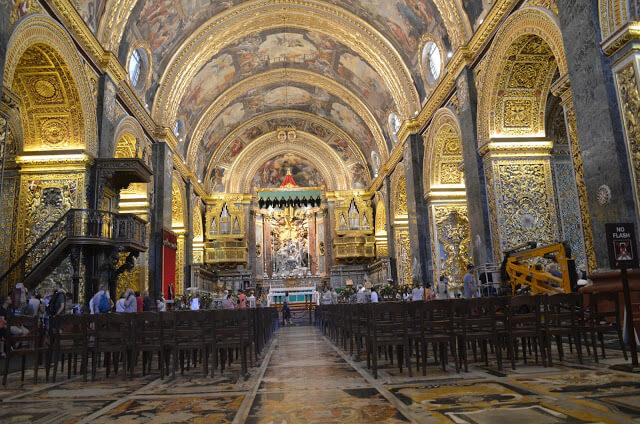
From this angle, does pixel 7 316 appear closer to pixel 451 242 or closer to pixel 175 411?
pixel 175 411

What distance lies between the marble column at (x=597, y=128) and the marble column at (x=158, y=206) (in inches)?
527

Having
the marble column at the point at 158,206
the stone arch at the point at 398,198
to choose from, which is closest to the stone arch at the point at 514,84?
the stone arch at the point at 398,198

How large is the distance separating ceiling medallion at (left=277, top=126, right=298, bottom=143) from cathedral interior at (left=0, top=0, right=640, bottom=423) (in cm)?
75

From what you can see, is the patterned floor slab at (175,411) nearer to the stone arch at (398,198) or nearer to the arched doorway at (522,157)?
the arched doorway at (522,157)

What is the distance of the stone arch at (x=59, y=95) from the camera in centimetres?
1033

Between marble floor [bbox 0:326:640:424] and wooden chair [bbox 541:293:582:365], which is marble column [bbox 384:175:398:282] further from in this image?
marble floor [bbox 0:326:640:424]

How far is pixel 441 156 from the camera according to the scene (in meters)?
16.5

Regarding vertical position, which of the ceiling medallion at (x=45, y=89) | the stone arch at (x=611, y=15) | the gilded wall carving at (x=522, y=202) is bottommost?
the gilded wall carving at (x=522, y=202)

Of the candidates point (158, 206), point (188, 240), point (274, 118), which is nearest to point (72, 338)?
point (158, 206)

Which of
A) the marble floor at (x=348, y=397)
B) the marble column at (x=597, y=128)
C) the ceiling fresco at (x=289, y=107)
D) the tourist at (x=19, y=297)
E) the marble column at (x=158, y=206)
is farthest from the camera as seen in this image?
the ceiling fresco at (x=289, y=107)

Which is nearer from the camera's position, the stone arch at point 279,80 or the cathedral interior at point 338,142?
the cathedral interior at point 338,142

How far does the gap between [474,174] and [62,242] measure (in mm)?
10043

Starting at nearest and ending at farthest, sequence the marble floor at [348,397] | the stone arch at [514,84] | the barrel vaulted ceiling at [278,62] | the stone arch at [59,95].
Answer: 1. the marble floor at [348,397]
2. the stone arch at [59,95]
3. the stone arch at [514,84]
4. the barrel vaulted ceiling at [278,62]

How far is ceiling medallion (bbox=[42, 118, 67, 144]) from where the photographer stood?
11562 millimetres
